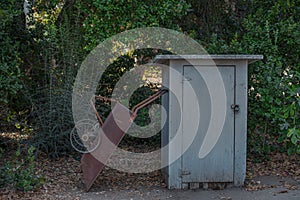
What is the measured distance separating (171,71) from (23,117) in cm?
317

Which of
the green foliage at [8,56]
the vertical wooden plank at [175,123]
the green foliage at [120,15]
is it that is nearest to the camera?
the vertical wooden plank at [175,123]

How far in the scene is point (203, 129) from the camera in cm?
474

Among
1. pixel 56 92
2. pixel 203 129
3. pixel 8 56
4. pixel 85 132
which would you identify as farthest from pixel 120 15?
pixel 203 129

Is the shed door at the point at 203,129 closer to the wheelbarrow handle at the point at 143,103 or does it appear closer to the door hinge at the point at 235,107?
the door hinge at the point at 235,107

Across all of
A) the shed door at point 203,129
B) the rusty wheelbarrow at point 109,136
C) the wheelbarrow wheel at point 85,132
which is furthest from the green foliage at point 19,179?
the shed door at point 203,129

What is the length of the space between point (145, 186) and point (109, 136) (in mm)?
848

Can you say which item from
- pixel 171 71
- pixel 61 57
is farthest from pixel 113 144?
pixel 61 57

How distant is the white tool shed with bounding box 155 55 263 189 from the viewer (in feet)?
15.4

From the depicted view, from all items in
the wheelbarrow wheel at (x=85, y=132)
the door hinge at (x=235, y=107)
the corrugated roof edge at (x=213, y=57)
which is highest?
the corrugated roof edge at (x=213, y=57)

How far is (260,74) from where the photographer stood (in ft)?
19.1

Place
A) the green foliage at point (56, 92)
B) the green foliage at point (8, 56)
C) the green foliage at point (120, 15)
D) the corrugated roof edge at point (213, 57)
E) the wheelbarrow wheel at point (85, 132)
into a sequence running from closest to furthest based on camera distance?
the corrugated roof edge at point (213, 57) → the wheelbarrow wheel at point (85, 132) → the green foliage at point (8, 56) → the green foliage at point (56, 92) → the green foliage at point (120, 15)

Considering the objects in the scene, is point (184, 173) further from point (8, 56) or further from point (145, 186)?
point (8, 56)

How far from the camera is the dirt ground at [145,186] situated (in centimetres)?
463

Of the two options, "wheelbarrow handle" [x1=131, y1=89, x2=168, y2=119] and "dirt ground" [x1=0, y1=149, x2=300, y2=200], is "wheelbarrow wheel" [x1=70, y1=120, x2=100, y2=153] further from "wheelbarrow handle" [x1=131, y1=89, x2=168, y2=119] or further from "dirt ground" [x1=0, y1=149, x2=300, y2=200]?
"wheelbarrow handle" [x1=131, y1=89, x2=168, y2=119]
